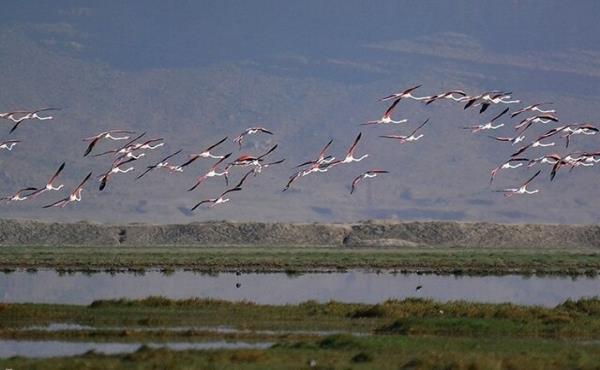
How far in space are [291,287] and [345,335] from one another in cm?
2282

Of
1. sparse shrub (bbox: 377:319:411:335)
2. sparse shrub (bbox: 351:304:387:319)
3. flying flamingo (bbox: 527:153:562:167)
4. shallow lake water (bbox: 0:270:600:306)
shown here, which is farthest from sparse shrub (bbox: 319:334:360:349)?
shallow lake water (bbox: 0:270:600:306)

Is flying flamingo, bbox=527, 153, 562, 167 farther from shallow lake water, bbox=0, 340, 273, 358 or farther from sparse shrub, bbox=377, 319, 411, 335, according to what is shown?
shallow lake water, bbox=0, 340, 273, 358

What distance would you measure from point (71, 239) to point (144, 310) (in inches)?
3163

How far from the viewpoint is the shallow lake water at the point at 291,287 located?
51.4 m

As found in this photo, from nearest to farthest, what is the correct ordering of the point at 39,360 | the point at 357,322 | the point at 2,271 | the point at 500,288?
1. the point at 39,360
2. the point at 357,322
3. the point at 500,288
4. the point at 2,271

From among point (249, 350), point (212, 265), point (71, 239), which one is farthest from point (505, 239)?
point (249, 350)

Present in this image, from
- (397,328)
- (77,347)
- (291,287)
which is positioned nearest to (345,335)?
(397,328)

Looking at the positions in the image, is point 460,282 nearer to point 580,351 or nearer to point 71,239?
Result: point 580,351

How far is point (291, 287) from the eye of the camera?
188ft

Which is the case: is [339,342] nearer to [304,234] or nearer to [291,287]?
[291,287]

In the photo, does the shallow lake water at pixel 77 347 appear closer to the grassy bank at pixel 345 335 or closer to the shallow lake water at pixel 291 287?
the grassy bank at pixel 345 335

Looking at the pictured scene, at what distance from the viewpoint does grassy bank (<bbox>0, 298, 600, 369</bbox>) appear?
31.0m

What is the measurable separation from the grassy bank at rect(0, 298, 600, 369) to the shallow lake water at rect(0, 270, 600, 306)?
5.97m

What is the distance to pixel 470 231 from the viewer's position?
404 feet
